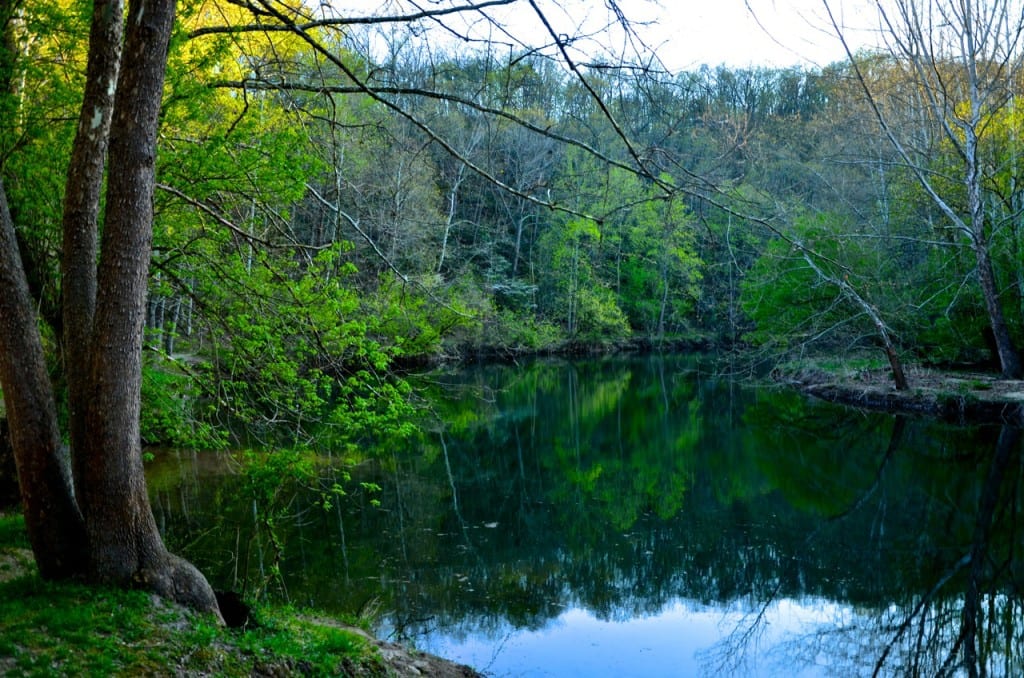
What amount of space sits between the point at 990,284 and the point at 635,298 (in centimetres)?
2622

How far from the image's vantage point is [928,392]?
1938 centimetres

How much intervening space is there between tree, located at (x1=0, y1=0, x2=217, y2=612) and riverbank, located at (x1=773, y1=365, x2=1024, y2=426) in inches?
708

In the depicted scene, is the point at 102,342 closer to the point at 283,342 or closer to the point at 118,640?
the point at 118,640

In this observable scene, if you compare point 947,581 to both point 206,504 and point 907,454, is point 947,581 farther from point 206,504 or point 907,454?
point 206,504

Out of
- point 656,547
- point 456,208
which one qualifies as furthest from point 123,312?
point 456,208

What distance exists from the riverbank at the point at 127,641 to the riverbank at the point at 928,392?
55.3 feet

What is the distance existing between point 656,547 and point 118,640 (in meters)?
7.98

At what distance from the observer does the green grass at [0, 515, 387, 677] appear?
4.21 meters

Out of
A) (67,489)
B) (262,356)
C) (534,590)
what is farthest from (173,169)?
(534,590)

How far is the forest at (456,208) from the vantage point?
5.05 m

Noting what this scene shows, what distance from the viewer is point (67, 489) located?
4.92 m

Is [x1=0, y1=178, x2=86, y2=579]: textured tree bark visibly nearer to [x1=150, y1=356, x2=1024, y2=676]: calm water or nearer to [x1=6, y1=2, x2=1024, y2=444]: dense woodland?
[x1=6, y1=2, x2=1024, y2=444]: dense woodland

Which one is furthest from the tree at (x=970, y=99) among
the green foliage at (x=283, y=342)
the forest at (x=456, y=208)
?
the green foliage at (x=283, y=342)

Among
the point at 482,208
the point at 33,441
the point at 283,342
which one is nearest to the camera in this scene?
the point at 33,441
